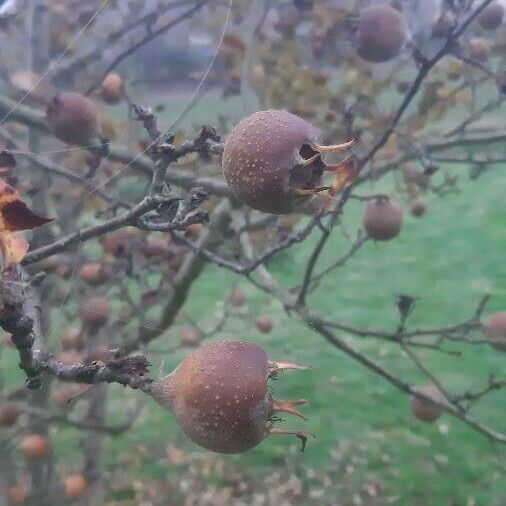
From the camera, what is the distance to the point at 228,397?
2.48ft

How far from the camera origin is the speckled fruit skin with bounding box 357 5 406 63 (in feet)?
5.20

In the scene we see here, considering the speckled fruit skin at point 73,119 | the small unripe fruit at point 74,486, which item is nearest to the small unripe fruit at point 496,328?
the speckled fruit skin at point 73,119

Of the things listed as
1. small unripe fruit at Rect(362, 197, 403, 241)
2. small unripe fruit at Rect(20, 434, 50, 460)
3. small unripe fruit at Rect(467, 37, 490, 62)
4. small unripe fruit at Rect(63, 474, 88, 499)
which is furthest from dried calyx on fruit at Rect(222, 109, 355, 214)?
small unripe fruit at Rect(63, 474, 88, 499)

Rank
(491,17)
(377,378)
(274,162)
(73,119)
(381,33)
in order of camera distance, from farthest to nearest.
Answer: (377,378), (491,17), (381,33), (73,119), (274,162)

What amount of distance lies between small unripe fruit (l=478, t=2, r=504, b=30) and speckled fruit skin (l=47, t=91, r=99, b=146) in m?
1.59

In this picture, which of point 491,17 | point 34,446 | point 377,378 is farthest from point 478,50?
point 377,378

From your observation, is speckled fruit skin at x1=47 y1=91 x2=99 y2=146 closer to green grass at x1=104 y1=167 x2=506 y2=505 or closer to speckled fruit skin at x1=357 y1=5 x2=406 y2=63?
speckled fruit skin at x1=357 y1=5 x2=406 y2=63

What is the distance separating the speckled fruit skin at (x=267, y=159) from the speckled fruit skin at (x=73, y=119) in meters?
0.43

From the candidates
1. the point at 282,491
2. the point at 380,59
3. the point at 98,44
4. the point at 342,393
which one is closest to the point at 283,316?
the point at 342,393

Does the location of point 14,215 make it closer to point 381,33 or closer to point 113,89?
point 113,89

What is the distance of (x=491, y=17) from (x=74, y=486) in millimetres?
1841

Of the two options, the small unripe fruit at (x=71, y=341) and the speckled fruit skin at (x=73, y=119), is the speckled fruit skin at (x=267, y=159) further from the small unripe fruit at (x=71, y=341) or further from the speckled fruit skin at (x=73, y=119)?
the small unripe fruit at (x=71, y=341)

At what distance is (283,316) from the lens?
458cm

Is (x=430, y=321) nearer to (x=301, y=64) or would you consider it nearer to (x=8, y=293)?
(x=301, y=64)
